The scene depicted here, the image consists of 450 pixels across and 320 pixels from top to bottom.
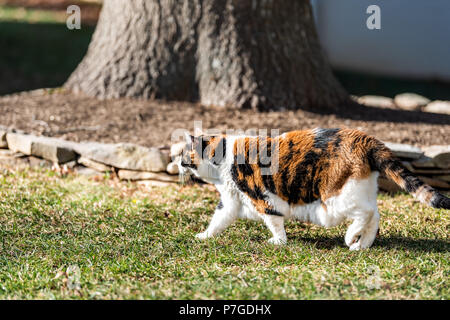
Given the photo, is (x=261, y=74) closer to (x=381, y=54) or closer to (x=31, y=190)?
(x=31, y=190)

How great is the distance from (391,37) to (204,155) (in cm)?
842

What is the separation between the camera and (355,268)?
3861mm

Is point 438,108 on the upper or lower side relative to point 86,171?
upper

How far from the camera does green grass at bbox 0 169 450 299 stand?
3.53 m

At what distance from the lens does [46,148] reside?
6297 millimetres

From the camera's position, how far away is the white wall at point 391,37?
37.3 feet

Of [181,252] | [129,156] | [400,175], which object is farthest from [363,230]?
[129,156]

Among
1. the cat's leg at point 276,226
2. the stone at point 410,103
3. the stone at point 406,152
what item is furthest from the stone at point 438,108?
the cat's leg at point 276,226

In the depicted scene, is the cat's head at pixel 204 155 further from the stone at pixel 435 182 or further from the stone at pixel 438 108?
the stone at pixel 438 108

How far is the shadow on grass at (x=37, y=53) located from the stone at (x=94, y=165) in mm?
6024

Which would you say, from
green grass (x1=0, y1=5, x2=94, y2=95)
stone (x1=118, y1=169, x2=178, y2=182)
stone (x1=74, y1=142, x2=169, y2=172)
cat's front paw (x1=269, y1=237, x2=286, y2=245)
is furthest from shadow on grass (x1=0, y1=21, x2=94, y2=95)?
cat's front paw (x1=269, y1=237, x2=286, y2=245)

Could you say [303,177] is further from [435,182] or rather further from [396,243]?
[435,182]

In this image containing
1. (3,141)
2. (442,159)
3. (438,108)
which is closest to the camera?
(442,159)
